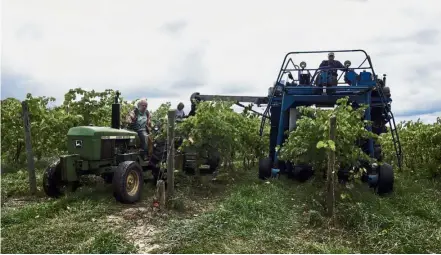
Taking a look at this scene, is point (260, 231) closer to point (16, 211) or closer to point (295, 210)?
point (295, 210)

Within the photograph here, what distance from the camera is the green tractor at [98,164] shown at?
24.5 feet

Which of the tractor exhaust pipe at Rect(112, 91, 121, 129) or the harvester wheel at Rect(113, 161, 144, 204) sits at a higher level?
the tractor exhaust pipe at Rect(112, 91, 121, 129)

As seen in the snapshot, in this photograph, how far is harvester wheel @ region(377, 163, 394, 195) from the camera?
881 centimetres

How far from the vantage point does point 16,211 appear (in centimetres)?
672

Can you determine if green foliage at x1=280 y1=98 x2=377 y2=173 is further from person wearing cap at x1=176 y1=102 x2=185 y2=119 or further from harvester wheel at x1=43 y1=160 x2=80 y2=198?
person wearing cap at x1=176 y1=102 x2=185 y2=119

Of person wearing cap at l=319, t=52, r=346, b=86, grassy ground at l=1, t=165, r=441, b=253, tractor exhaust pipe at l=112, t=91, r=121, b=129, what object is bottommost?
grassy ground at l=1, t=165, r=441, b=253

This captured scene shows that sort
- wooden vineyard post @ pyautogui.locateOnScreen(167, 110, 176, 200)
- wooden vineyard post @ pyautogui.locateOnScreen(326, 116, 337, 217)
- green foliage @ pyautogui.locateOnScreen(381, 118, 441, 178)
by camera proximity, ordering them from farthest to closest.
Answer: green foliage @ pyautogui.locateOnScreen(381, 118, 441, 178) → wooden vineyard post @ pyautogui.locateOnScreen(167, 110, 176, 200) → wooden vineyard post @ pyautogui.locateOnScreen(326, 116, 337, 217)

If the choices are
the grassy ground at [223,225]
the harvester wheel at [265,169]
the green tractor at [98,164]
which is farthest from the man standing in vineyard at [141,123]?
the harvester wheel at [265,169]

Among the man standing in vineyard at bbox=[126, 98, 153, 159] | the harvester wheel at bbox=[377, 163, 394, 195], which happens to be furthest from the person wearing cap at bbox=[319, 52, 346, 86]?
the man standing in vineyard at bbox=[126, 98, 153, 159]

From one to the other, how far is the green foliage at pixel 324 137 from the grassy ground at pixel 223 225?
723 mm

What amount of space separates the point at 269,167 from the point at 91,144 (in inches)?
176

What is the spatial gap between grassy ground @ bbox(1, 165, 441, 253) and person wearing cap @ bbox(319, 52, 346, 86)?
285 centimetres

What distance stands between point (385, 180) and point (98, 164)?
18.6 feet

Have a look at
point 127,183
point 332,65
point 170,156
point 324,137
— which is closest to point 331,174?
point 324,137
